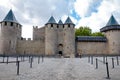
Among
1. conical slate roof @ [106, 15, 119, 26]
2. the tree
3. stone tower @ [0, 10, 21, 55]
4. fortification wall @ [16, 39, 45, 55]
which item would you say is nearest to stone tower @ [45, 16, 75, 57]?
fortification wall @ [16, 39, 45, 55]

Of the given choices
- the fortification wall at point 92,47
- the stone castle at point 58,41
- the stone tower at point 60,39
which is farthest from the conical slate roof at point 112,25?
the stone tower at point 60,39

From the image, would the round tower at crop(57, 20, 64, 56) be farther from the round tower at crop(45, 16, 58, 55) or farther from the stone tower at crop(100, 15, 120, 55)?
the stone tower at crop(100, 15, 120, 55)

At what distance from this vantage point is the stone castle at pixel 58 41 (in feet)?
131

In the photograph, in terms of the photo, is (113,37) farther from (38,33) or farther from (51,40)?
(38,33)

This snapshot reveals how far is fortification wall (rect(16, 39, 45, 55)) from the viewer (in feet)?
137

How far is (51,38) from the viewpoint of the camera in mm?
40656

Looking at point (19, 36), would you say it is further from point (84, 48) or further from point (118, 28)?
point (118, 28)

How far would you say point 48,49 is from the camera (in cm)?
4019

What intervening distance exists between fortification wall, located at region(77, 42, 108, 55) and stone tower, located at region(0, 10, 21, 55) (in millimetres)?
16247

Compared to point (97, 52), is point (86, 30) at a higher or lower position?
higher

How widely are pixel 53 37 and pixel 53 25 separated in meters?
3.28

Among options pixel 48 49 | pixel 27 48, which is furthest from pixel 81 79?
pixel 27 48

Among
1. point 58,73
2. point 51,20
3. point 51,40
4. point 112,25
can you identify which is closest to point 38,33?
point 51,20

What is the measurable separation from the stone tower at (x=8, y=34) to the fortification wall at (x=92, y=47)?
1625 centimetres
